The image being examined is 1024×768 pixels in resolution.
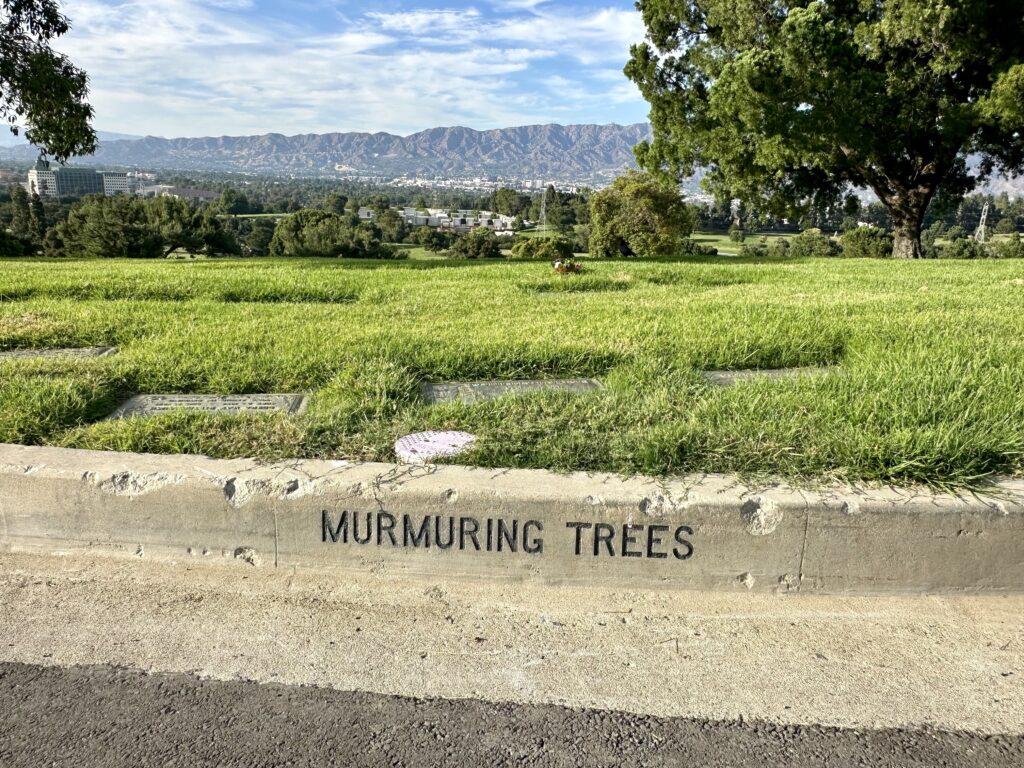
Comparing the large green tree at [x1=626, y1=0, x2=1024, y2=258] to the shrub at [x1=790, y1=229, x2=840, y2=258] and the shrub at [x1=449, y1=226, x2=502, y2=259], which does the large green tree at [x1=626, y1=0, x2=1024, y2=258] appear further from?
the shrub at [x1=449, y1=226, x2=502, y2=259]

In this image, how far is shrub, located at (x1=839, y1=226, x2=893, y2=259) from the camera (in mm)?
24172

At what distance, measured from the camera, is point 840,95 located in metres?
16.8

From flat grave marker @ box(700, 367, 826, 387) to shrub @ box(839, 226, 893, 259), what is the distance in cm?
2136

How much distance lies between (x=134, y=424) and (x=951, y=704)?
316 cm

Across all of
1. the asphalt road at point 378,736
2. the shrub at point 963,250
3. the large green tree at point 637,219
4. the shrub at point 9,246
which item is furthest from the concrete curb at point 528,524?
the large green tree at point 637,219

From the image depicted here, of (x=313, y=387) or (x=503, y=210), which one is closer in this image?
(x=313, y=387)

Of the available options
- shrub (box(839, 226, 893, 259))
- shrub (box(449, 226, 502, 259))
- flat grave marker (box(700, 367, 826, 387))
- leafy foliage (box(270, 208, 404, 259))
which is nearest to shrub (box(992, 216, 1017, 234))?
shrub (box(449, 226, 502, 259))

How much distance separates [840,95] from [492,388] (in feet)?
51.4

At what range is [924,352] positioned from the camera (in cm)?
462

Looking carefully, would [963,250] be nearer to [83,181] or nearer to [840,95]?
[840,95]

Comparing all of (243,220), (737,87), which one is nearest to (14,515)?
(737,87)

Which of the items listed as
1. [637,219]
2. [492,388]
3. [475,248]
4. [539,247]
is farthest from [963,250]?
[492,388]

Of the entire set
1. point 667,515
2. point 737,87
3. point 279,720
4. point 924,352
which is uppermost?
point 737,87

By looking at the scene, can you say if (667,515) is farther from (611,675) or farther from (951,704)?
(951,704)
